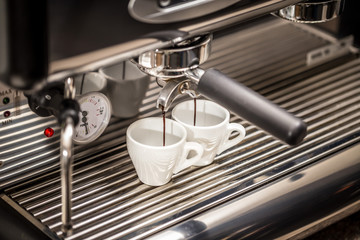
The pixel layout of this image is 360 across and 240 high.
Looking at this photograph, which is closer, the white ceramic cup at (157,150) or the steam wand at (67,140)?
the steam wand at (67,140)

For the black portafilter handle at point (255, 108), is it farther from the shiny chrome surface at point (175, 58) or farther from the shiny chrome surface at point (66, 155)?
the shiny chrome surface at point (66, 155)

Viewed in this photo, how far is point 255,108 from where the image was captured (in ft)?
2.06

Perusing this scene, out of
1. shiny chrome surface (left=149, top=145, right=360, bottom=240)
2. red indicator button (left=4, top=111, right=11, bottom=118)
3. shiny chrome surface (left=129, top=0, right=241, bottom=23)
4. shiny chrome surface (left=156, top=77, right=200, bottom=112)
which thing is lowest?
shiny chrome surface (left=149, top=145, right=360, bottom=240)

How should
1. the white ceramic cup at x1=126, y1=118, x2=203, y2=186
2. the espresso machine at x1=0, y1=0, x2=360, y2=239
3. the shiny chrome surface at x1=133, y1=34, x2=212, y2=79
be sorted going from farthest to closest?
the white ceramic cup at x1=126, y1=118, x2=203, y2=186, the shiny chrome surface at x1=133, y1=34, x2=212, y2=79, the espresso machine at x1=0, y1=0, x2=360, y2=239

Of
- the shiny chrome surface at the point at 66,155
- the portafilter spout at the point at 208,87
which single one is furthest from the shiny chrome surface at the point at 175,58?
the shiny chrome surface at the point at 66,155

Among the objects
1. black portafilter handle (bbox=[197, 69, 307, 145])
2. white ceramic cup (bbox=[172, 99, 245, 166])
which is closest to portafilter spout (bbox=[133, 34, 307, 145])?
black portafilter handle (bbox=[197, 69, 307, 145])

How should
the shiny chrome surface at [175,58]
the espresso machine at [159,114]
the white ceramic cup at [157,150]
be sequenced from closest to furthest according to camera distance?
the espresso machine at [159,114], the shiny chrome surface at [175,58], the white ceramic cup at [157,150]

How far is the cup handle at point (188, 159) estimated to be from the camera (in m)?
0.79

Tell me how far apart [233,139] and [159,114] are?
0.12m

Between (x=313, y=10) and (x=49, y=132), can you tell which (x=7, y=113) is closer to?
(x=49, y=132)

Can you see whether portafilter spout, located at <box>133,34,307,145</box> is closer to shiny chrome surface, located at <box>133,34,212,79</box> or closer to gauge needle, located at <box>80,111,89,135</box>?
shiny chrome surface, located at <box>133,34,212,79</box>

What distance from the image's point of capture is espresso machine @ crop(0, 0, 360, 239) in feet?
1.76

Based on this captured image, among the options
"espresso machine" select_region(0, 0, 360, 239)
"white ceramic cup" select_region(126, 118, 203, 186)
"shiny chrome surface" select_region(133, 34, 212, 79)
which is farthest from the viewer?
"white ceramic cup" select_region(126, 118, 203, 186)

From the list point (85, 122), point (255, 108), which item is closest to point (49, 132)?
point (85, 122)
